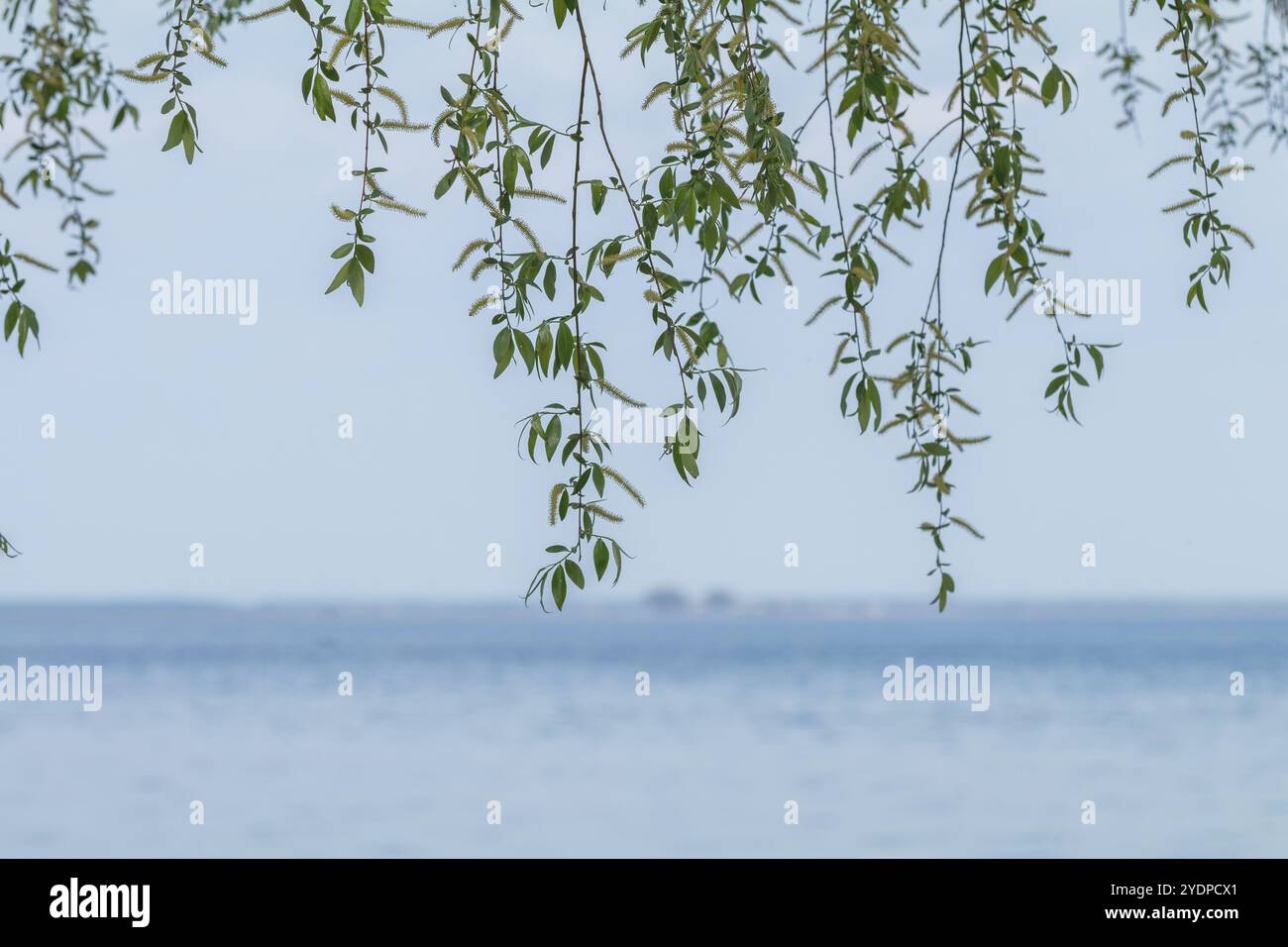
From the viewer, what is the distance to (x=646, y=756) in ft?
41.9

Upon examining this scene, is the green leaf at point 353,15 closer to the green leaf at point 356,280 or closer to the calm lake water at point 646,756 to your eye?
the green leaf at point 356,280

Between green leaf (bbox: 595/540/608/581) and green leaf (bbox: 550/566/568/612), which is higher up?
green leaf (bbox: 595/540/608/581)

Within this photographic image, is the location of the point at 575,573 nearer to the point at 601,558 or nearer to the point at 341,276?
the point at 601,558

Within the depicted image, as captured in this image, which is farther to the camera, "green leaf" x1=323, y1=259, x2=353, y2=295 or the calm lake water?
the calm lake water

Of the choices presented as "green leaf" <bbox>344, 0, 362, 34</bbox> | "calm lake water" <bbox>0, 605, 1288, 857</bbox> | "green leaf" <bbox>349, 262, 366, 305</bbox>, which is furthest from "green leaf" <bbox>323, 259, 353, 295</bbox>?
"calm lake water" <bbox>0, 605, 1288, 857</bbox>

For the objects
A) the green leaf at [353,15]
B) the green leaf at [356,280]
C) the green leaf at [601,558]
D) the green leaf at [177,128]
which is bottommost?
the green leaf at [601,558]

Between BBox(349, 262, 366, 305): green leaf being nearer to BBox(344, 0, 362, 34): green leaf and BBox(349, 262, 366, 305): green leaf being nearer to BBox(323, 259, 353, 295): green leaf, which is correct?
BBox(323, 259, 353, 295): green leaf

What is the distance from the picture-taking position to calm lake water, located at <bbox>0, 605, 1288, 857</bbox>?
9.32m

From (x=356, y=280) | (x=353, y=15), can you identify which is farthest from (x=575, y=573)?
(x=353, y=15)

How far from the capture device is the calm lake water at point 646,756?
9.32 meters

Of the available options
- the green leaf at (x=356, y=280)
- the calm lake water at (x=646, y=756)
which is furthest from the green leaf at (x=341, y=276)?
the calm lake water at (x=646, y=756)

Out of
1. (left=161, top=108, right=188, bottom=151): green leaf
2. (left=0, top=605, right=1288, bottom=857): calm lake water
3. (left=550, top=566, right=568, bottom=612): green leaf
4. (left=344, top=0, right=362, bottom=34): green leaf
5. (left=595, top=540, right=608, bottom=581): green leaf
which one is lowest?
(left=0, top=605, right=1288, bottom=857): calm lake water
